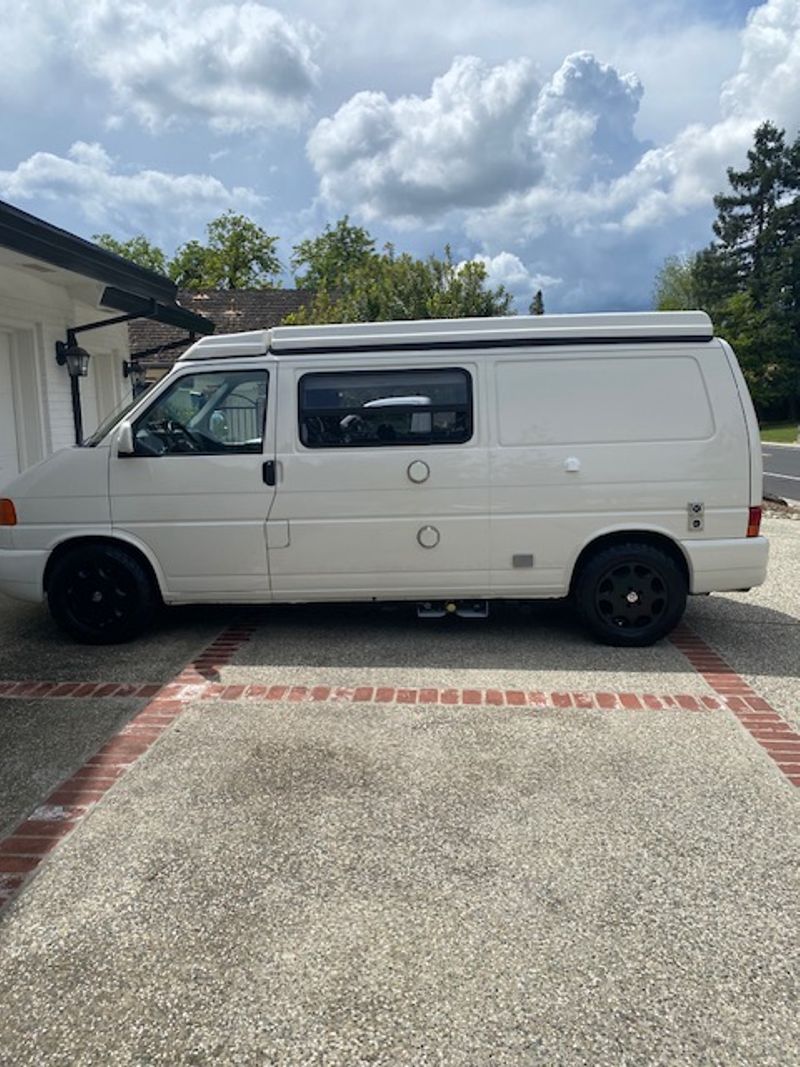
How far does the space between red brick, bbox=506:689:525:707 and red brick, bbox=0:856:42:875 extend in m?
2.57

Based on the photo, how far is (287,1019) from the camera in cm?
219

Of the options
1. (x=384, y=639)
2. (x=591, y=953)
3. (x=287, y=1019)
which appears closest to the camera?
(x=287, y=1019)

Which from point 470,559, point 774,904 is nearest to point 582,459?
point 470,559

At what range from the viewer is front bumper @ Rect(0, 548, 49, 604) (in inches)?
217

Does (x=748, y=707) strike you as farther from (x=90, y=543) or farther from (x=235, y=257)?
(x=235, y=257)

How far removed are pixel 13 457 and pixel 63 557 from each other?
455cm

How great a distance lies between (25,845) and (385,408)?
3.41m

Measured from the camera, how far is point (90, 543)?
5531 millimetres

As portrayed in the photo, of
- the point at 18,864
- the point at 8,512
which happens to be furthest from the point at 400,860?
the point at 8,512

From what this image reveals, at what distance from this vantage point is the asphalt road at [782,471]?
17.1m

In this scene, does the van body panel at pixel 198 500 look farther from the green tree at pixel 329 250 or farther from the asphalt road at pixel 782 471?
the green tree at pixel 329 250

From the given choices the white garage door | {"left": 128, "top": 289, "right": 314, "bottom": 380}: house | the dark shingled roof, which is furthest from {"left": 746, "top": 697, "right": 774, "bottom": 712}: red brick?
the dark shingled roof

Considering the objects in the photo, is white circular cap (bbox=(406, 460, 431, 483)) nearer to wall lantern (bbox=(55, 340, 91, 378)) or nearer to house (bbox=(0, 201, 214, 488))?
house (bbox=(0, 201, 214, 488))

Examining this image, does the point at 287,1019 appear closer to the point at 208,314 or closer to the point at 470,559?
the point at 470,559
